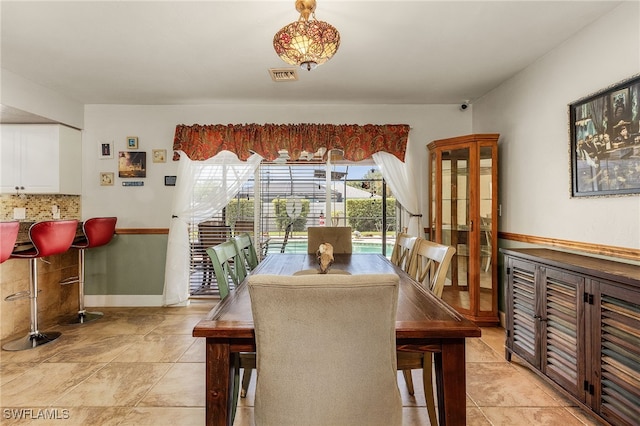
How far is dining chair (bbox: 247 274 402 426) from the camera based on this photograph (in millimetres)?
Answer: 1017

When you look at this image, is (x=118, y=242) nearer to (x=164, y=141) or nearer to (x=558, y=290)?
(x=164, y=141)

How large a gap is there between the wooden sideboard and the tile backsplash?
4718 mm

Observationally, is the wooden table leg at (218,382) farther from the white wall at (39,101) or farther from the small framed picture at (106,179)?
the small framed picture at (106,179)

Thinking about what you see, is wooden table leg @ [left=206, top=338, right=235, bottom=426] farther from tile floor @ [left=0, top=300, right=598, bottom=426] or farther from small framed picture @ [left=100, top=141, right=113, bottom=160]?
small framed picture @ [left=100, top=141, right=113, bottom=160]

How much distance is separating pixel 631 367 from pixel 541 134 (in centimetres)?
191

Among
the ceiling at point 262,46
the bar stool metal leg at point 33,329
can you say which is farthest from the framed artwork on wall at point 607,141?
the bar stool metal leg at point 33,329

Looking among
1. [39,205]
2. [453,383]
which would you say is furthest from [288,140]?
[453,383]

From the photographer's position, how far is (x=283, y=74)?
3.05 meters

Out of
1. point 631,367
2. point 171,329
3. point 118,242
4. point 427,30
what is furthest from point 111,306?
point 631,367

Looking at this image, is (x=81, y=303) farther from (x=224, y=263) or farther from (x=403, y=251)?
(x=403, y=251)

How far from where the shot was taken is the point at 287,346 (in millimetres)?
1068

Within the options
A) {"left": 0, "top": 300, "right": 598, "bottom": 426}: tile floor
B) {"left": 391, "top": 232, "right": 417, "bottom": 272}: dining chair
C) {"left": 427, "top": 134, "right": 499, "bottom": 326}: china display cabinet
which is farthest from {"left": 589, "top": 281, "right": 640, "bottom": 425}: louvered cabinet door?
{"left": 427, "top": 134, "right": 499, "bottom": 326}: china display cabinet

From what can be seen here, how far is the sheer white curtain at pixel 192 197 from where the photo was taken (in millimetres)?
3947

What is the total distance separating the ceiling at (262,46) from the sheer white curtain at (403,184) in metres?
0.73
